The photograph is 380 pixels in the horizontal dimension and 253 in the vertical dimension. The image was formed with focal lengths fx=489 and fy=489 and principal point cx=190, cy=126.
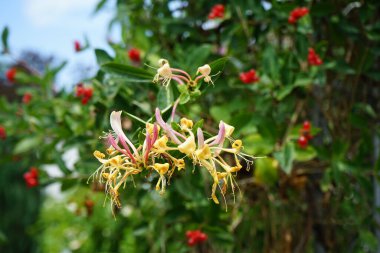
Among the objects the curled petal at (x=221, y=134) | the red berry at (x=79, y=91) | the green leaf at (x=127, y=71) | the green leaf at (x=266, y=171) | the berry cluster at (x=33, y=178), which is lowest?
the berry cluster at (x=33, y=178)

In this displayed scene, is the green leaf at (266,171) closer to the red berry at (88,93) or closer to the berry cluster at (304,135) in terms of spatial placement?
the berry cluster at (304,135)

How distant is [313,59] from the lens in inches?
52.0

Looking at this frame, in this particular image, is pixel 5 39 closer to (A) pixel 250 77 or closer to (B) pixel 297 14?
(A) pixel 250 77

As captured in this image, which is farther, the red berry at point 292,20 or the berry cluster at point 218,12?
the berry cluster at point 218,12

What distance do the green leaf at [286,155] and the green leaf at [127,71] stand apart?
0.47m

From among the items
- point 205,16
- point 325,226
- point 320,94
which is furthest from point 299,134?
point 205,16

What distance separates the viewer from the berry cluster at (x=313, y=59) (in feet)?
4.32

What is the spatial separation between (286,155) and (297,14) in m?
0.38

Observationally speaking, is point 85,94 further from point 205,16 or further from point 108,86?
point 205,16

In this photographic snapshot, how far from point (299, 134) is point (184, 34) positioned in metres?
0.59

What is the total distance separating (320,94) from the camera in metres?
1.61

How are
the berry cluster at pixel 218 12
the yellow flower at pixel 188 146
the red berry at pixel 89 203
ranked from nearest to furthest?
the yellow flower at pixel 188 146, the berry cluster at pixel 218 12, the red berry at pixel 89 203

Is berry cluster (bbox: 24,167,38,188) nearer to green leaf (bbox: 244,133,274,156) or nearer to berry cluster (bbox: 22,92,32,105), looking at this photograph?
berry cluster (bbox: 22,92,32,105)

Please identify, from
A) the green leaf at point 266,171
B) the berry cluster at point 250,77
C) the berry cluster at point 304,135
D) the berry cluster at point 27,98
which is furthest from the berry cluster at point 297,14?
the berry cluster at point 27,98
